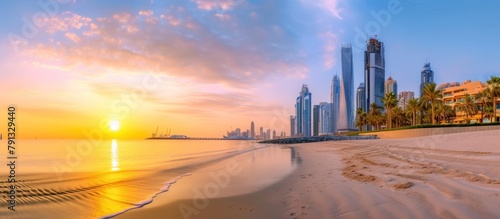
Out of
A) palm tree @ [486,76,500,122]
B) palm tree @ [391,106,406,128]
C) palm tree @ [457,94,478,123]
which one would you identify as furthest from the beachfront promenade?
palm tree @ [391,106,406,128]

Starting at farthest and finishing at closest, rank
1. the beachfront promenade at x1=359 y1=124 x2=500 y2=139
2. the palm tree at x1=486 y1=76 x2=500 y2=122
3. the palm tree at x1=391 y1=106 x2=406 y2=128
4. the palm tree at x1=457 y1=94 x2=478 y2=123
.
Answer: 1. the palm tree at x1=391 y1=106 x2=406 y2=128
2. the palm tree at x1=457 y1=94 x2=478 y2=123
3. the palm tree at x1=486 y1=76 x2=500 y2=122
4. the beachfront promenade at x1=359 y1=124 x2=500 y2=139

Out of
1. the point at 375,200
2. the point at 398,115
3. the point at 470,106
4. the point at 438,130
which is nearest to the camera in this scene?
the point at 375,200

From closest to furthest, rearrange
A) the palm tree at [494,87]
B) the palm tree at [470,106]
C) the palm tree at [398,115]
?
the palm tree at [494,87] → the palm tree at [470,106] → the palm tree at [398,115]

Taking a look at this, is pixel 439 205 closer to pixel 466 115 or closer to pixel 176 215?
pixel 176 215

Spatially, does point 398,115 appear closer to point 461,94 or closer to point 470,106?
point 470,106

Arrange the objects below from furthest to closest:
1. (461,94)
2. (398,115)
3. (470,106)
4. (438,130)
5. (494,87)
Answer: (398,115), (461,94), (470,106), (494,87), (438,130)

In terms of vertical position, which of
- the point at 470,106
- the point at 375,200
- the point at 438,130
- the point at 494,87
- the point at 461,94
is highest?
the point at 461,94

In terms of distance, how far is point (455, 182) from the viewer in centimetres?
725

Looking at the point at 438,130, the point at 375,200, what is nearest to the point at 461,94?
the point at 438,130

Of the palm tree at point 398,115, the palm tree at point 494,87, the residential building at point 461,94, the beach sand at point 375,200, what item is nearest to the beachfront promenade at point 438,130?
the palm tree at point 494,87

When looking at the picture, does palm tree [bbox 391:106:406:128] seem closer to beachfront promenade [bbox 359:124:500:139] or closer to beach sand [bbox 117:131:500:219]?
beachfront promenade [bbox 359:124:500:139]

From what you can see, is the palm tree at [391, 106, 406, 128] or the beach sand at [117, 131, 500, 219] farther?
the palm tree at [391, 106, 406, 128]

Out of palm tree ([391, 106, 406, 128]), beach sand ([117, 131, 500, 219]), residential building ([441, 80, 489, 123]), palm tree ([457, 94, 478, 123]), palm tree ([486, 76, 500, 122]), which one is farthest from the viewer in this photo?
palm tree ([391, 106, 406, 128])

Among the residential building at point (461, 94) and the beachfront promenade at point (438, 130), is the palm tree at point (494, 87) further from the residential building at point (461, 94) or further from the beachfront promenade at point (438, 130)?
the residential building at point (461, 94)
